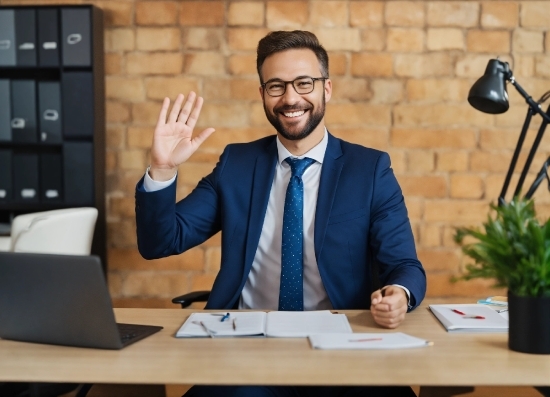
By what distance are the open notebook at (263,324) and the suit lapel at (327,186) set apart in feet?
1.15

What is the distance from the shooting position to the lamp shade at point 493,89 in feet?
6.98

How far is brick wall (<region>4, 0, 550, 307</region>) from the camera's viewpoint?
3.37 m

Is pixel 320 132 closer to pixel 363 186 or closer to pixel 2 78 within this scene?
pixel 363 186

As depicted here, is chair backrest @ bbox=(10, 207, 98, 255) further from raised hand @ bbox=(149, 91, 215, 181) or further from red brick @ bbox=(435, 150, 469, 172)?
red brick @ bbox=(435, 150, 469, 172)

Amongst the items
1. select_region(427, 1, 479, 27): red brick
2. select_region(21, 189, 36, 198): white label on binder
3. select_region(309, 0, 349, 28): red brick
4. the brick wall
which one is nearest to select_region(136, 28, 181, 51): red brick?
the brick wall

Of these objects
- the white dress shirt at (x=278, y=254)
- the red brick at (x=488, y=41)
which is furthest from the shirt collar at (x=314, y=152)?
the red brick at (x=488, y=41)

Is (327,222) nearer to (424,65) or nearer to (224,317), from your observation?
(224,317)

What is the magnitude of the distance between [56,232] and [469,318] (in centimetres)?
201

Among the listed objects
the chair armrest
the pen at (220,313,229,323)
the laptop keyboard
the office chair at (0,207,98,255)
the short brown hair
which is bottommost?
the chair armrest

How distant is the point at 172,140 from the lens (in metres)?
1.90

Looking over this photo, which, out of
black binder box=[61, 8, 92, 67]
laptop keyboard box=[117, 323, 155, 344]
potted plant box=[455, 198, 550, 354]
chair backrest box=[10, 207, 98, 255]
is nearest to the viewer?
potted plant box=[455, 198, 550, 354]

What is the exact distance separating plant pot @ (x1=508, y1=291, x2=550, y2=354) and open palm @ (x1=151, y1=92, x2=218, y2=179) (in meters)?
0.94

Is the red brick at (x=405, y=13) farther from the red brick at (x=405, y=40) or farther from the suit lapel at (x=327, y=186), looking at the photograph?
the suit lapel at (x=327, y=186)

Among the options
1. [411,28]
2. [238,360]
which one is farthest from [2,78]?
[238,360]
